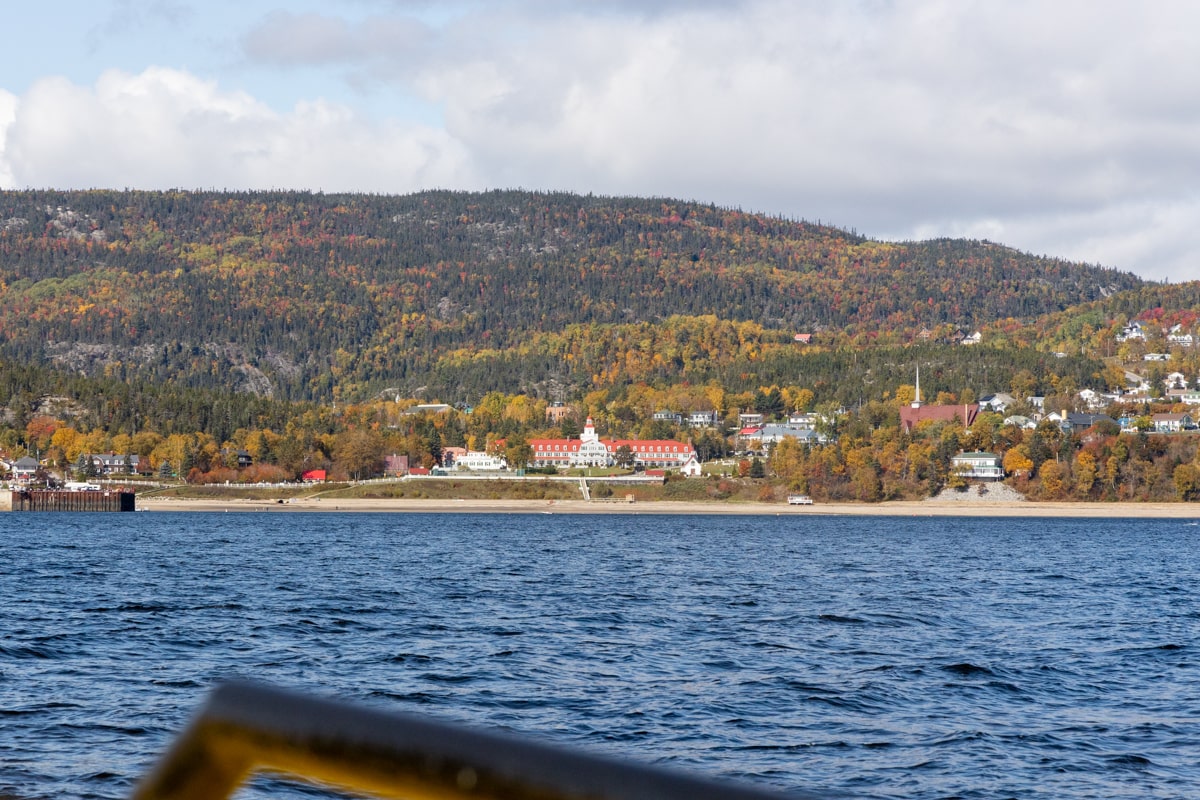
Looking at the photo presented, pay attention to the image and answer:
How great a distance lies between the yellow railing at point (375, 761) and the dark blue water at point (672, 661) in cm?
409

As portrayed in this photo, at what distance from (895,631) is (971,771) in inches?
776

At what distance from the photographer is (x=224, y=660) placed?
1284 inches

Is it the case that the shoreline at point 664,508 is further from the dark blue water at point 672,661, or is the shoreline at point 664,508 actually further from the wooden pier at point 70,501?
the dark blue water at point 672,661

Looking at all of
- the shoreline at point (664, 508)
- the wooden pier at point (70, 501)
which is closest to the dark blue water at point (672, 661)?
the wooden pier at point (70, 501)

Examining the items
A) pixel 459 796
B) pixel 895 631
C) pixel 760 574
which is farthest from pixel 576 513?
pixel 459 796

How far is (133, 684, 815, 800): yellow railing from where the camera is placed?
1673 mm

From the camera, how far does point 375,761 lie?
1.79m

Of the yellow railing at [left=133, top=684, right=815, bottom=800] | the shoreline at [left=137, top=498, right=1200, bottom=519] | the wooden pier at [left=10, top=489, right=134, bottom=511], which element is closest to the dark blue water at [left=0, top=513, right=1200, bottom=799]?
the yellow railing at [left=133, top=684, right=815, bottom=800]

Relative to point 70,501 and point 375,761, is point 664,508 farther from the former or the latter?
point 375,761

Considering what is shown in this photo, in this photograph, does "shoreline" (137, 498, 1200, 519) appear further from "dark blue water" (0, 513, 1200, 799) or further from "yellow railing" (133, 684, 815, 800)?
"yellow railing" (133, 684, 815, 800)

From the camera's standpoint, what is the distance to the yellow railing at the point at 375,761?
1.67m

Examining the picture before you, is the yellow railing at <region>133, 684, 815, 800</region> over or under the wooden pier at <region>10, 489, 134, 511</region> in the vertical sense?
over

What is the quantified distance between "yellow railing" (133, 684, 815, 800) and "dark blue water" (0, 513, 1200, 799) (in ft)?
13.4

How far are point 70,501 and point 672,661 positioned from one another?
167655mm
